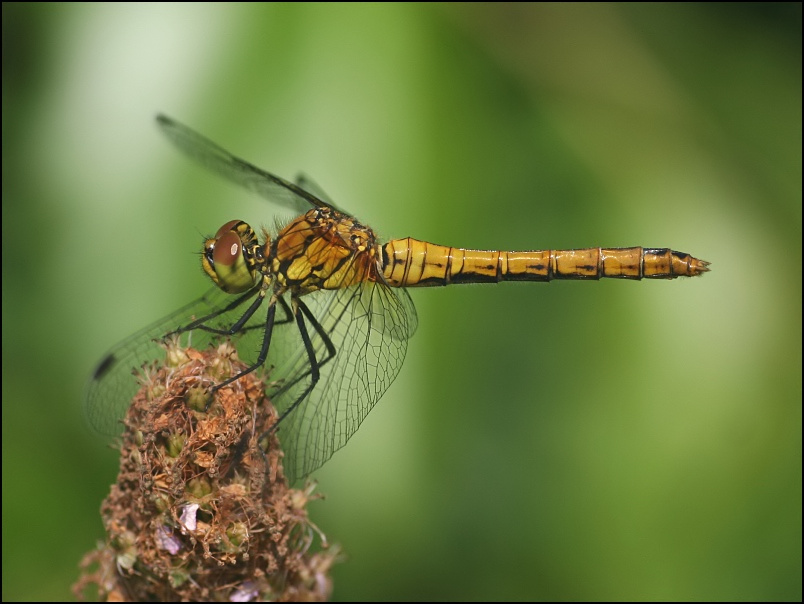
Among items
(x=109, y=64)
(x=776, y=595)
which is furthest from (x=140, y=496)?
(x=776, y=595)

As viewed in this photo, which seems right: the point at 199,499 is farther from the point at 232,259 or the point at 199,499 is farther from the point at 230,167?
the point at 230,167

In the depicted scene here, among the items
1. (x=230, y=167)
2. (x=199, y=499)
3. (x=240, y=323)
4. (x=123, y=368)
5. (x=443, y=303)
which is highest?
(x=230, y=167)

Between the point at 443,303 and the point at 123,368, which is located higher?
the point at 443,303

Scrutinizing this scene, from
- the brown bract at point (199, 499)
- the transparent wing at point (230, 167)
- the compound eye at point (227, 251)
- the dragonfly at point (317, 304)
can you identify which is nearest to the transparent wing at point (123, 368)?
the dragonfly at point (317, 304)

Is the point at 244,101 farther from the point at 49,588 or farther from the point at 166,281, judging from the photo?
the point at 49,588

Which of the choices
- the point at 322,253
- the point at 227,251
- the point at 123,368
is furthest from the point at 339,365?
the point at 123,368

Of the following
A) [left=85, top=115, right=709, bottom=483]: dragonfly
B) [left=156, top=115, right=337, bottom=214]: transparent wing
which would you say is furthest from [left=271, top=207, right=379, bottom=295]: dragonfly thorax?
[left=156, top=115, right=337, bottom=214]: transparent wing

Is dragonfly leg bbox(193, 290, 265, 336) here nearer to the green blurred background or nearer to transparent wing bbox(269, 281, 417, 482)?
transparent wing bbox(269, 281, 417, 482)
